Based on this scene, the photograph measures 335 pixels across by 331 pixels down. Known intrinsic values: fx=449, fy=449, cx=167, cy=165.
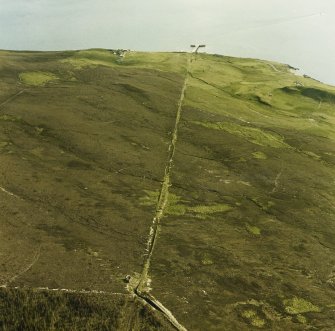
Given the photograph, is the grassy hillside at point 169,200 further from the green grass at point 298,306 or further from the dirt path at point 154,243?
the dirt path at point 154,243

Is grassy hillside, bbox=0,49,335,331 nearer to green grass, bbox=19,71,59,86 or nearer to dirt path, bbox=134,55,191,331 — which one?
green grass, bbox=19,71,59,86

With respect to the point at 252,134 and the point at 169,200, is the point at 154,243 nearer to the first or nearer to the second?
the point at 169,200

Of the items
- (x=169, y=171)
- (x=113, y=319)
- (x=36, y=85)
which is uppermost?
(x=36, y=85)

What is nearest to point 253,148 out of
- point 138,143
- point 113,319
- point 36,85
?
point 138,143

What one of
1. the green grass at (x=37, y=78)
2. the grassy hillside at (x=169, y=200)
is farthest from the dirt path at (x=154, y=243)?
the green grass at (x=37, y=78)

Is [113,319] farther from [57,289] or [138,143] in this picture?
[138,143]

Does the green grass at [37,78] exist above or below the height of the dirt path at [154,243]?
above

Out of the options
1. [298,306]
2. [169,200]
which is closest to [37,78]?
[169,200]

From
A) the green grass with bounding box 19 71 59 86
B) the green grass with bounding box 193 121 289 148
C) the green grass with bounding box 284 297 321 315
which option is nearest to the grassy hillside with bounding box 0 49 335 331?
the green grass with bounding box 284 297 321 315

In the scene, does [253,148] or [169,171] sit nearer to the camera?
[169,171]
